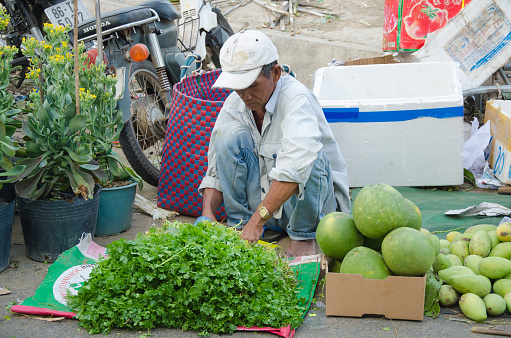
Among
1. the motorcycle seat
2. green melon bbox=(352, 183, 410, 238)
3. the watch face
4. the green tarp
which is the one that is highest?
the motorcycle seat

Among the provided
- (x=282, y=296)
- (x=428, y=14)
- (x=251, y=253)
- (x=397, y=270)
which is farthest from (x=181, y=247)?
(x=428, y=14)

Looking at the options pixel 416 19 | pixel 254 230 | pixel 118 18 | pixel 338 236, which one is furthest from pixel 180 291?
pixel 416 19

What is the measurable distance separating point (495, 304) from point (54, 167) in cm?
220

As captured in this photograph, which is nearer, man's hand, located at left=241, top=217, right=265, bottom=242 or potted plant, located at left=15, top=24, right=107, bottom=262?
man's hand, located at left=241, top=217, right=265, bottom=242

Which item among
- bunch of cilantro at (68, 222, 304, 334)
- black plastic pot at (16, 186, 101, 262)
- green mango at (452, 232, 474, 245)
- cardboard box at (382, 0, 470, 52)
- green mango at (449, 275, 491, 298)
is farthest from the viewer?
cardboard box at (382, 0, 470, 52)

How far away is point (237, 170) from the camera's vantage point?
2867 mm

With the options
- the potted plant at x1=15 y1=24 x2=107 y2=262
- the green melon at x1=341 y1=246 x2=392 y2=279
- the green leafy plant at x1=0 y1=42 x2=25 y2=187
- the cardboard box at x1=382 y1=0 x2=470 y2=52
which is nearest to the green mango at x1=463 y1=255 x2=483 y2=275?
the green melon at x1=341 y1=246 x2=392 y2=279

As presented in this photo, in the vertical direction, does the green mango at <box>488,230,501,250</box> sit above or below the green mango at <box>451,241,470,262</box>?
above

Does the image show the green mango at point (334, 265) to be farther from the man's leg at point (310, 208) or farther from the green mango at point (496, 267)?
the green mango at point (496, 267)

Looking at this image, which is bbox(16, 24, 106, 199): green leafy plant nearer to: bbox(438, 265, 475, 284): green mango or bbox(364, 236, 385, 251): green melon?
bbox(364, 236, 385, 251): green melon

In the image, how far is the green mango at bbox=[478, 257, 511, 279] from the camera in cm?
225

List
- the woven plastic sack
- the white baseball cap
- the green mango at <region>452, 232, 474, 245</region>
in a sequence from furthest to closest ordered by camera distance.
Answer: the woven plastic sack < the green mango at <region>452, 232, 474, 245</region> < the white baseball cap

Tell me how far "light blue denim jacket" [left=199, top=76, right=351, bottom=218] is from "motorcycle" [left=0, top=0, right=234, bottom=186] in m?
0.98

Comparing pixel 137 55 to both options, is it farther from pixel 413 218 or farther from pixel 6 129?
pixel 413 218
